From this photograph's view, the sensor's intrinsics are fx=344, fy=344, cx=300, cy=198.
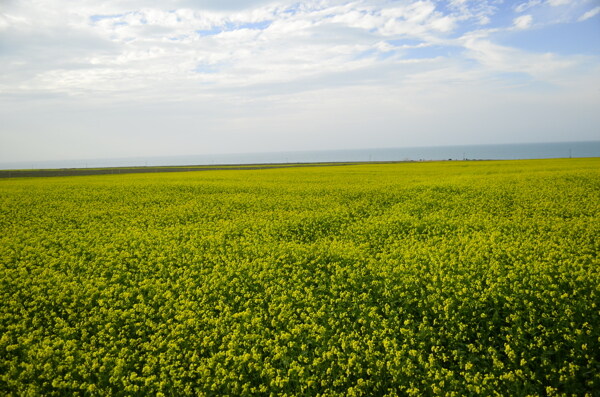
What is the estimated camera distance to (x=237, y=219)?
55.6 ft

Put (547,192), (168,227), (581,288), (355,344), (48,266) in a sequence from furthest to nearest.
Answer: (547,192), (168,227), (48,266), (581,288), (355,344)

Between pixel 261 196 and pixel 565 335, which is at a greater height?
pixel 261 196

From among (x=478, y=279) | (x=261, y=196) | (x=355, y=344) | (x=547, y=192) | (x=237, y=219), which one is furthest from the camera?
(x=261, y=196)

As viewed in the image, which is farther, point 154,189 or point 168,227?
point 154,189

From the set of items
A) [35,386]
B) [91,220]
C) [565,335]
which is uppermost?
[91,220]

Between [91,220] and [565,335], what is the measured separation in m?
19.2

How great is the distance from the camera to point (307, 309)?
7.64 metres

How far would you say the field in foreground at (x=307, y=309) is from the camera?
5.93 meters

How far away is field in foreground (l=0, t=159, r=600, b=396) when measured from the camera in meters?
5.93

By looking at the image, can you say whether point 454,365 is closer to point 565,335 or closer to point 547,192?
point 565,335

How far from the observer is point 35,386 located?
5.87 metres

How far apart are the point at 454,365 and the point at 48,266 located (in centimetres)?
1151

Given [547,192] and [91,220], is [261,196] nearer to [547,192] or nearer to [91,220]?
[91,220]

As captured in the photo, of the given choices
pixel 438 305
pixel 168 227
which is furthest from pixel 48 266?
pixel 438 305
